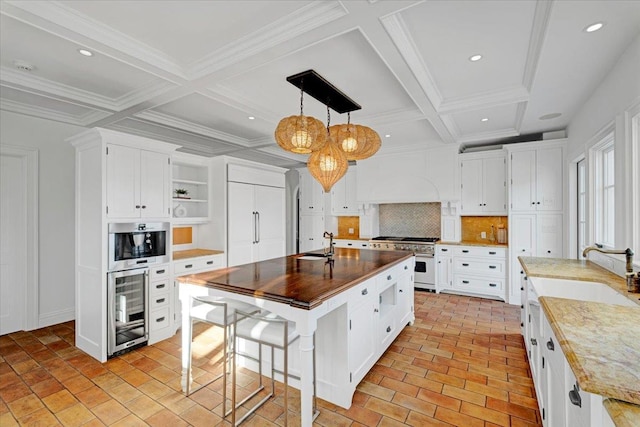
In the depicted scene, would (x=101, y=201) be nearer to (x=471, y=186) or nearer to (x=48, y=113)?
(x=48, y=113)

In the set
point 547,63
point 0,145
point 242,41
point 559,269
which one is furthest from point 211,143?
point 559,269

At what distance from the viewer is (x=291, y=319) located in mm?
1852

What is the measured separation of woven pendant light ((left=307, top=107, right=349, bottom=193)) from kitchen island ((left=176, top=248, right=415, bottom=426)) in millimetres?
879

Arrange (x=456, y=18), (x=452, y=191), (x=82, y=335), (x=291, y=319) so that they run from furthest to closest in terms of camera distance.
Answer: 1. (x=452, y=191)
2. (x=82, y=335)
3. (x=456, y=18)
4. (x=291, y=319)

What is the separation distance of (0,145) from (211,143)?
8.81ft

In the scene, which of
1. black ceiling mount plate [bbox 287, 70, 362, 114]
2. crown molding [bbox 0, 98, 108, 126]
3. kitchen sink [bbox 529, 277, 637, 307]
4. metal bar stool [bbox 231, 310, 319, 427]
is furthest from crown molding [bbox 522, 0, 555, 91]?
crown molding [bbox 0, 98, 108, 126]

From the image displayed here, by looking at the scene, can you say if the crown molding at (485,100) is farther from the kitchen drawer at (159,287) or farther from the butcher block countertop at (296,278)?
the kitchen drawer at (159,287)

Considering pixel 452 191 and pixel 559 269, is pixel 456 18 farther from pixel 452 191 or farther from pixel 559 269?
pixel 452 191

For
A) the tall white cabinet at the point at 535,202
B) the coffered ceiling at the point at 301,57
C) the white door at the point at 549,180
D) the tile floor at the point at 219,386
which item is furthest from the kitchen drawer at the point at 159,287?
the white door at the point at 549,180

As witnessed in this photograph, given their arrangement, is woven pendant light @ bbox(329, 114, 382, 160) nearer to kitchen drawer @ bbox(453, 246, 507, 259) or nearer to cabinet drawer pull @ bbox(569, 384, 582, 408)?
cabinet drawer pull @ bbox(569, 384, 582, 408)

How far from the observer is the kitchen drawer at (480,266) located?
16.0 feet

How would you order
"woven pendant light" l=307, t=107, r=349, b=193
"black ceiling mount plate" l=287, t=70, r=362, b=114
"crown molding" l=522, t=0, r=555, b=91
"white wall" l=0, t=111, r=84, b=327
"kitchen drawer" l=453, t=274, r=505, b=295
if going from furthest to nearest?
"kitchen drawer" l=453, t=274, r=505, b=295, "white wall" l=0, t=111, r=84, b=327, "woven pendant light" l=307, t=107, r=349, b=193, "black ceiling mount plate" l=287, t=70, r=362, b=114, "crown molding" l=522, t=0, r=555, b=91

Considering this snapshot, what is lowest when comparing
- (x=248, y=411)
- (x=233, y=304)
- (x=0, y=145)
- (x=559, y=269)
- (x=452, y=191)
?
(x=248, y=411)

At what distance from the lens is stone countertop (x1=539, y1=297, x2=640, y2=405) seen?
33.9 inches
